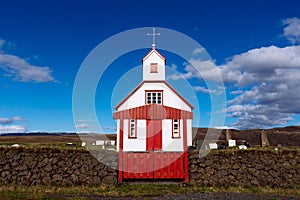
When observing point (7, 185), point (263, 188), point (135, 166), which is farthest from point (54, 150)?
point (263, 188)

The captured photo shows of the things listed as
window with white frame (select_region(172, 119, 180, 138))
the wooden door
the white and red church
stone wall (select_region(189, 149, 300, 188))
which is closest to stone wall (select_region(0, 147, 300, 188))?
stone wall (select_region(189, 149, 300, 188))

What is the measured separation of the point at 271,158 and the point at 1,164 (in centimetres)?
1567

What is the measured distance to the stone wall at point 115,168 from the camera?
16.7 metres

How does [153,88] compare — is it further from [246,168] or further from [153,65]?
[246,168]

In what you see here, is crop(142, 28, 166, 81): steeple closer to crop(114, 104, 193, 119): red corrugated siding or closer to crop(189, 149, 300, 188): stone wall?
crop(114, 104, 193, 119): red corrugated siding

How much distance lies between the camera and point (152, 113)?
17.1 metres

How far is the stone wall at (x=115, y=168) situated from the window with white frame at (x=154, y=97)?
9.93 metres

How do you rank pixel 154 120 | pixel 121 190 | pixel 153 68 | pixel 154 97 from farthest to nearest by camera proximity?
1. pixel 153 68
2. pixel 154 97
3. pixel 154 120
4. pixel 121 190

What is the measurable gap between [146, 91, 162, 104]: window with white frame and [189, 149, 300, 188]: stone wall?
9978 millimetres

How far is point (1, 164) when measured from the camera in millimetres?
17469

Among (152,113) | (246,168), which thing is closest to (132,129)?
(152,113)

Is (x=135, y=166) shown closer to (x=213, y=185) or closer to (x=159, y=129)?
(x=213, y=185)

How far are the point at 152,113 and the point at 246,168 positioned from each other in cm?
618

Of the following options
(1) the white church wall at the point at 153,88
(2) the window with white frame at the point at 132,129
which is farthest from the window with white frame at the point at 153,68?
(2) the window with white frame at the point at 132,129
